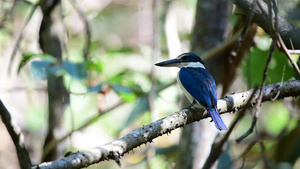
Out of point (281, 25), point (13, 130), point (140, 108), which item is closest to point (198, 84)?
point (281, 25)

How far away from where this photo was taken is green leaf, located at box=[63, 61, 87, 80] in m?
3.03

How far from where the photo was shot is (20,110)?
17.6 ft

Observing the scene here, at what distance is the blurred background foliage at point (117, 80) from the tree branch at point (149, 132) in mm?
346

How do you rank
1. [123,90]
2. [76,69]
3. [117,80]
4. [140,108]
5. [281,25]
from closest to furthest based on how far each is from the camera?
[281,25] → [76,69] → [123,90] → [117,80] → [140,108]

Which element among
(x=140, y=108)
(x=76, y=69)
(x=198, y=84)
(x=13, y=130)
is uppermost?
(x=13, y=130)

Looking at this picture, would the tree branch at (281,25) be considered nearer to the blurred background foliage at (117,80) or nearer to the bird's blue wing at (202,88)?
the blurred background foliage at (117,80)

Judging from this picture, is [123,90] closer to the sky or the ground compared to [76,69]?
closer to the ground

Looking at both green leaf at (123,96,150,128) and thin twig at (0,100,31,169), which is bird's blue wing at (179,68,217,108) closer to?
green leaf at (123,96,150,128)

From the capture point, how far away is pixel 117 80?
3.31 m

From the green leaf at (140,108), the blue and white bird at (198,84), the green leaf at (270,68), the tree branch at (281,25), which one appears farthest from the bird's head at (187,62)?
the tree branch at (281,25)

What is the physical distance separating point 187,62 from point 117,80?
0.67 metres

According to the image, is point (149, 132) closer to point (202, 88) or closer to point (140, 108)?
point (202, 88)

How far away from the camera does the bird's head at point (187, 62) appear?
3.52 m

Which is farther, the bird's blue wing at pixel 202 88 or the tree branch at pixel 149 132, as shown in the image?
the bird's blue wing at pixel 202 88
